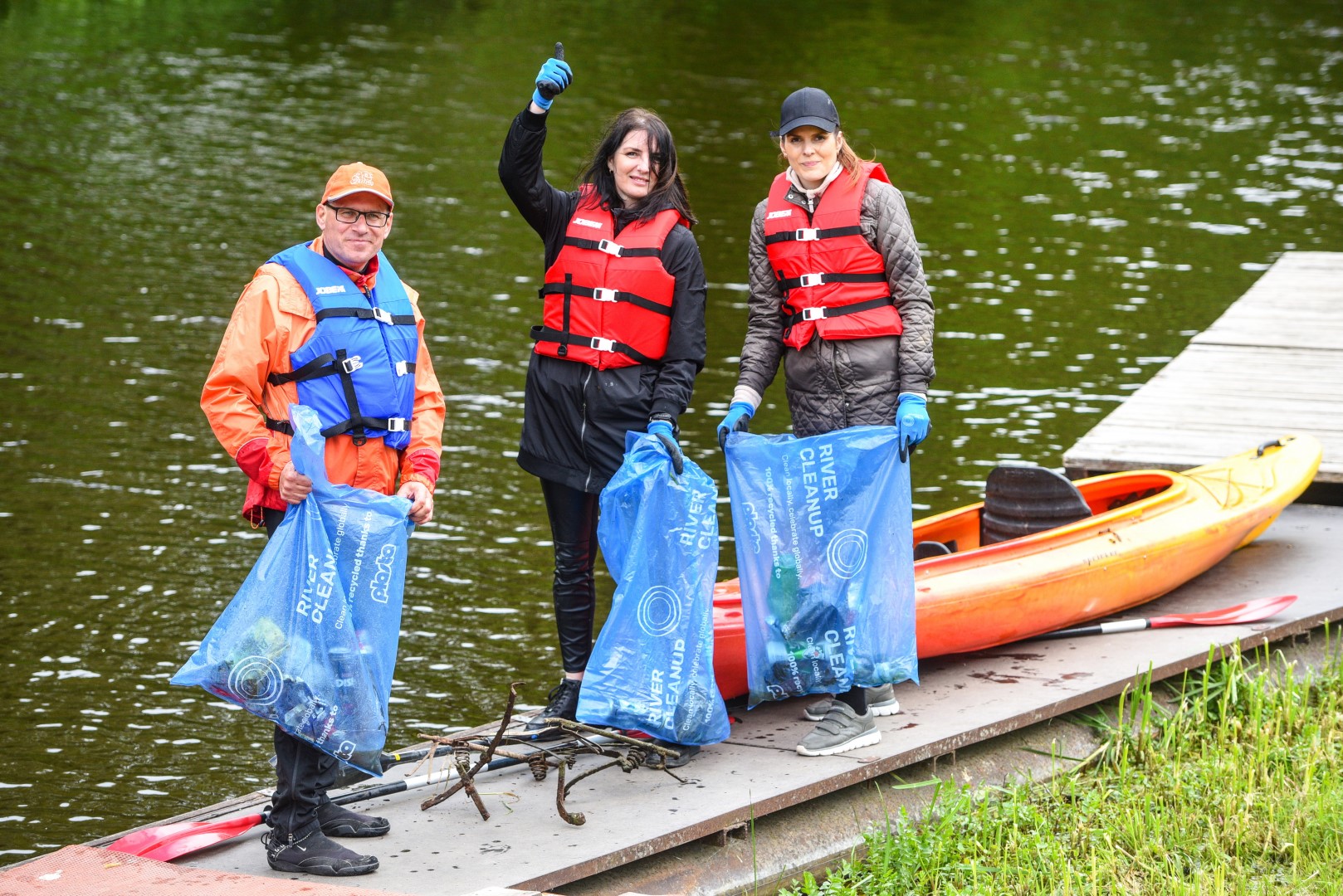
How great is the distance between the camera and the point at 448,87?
20062mm

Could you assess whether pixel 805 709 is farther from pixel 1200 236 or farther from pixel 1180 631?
pixel 1200 236

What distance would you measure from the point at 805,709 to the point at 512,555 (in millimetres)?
2853

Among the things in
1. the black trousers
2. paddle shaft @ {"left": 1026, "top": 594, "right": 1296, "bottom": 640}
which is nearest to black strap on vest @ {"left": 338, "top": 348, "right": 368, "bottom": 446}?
the black trousers

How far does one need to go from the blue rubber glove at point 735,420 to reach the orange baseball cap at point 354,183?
3.98 feet

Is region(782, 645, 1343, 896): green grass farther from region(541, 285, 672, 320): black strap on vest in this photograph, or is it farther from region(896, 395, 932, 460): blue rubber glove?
region(541, 285, 672, 320): black strap on vest

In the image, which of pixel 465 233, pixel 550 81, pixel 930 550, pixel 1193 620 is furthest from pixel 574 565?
pixel 465 233

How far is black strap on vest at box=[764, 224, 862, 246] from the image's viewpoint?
178 inches

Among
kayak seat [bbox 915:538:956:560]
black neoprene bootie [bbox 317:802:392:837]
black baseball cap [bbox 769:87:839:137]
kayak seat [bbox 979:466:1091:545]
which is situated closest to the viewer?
black neoprene bootie [bbox 317:802:392:837]

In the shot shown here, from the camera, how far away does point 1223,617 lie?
5.75 metres

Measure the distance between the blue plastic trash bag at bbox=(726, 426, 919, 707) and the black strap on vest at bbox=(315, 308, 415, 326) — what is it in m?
1.05

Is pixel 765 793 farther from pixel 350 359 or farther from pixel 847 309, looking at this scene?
pixel 350 359

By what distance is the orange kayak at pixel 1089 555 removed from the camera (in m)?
5.23

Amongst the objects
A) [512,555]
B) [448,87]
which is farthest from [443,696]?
[448,87]

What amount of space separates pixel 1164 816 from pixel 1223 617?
127 centimetres
